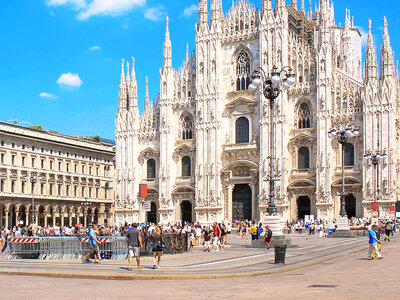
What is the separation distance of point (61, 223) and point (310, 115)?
112 ft

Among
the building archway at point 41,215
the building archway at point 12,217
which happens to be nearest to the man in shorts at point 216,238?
the building archway at point 12,217

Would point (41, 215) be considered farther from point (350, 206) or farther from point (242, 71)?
point (350, 206)

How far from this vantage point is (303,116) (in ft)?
181

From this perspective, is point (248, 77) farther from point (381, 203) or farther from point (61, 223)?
point (61, 223)

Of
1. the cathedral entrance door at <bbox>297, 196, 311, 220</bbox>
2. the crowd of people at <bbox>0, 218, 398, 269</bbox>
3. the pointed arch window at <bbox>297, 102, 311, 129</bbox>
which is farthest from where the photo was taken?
the pointed arch window at <bbox>297, 102, 311, 129</bbox>

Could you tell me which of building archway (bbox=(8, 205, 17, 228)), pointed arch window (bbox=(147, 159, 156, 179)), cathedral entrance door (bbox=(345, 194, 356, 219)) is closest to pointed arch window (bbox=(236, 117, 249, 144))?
pointed arch window (bbox=(147, 159, 156, 179))

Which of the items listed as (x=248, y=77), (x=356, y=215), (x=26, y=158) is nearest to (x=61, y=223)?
(x=26, y=158)

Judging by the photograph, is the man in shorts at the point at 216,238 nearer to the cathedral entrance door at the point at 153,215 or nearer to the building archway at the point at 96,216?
the cathedral entrance door at the point at 153,215

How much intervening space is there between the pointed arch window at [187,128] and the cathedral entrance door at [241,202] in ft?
24.0

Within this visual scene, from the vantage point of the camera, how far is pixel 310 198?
53844mm

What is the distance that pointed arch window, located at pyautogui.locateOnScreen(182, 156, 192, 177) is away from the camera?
198 ft

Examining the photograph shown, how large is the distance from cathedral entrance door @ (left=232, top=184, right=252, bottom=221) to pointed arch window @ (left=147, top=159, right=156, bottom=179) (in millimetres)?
9251

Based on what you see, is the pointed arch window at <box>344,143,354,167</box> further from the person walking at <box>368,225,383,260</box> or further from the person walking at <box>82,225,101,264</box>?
the person walking at <box>82,225,101,264</box>

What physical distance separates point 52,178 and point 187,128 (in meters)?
20.3
